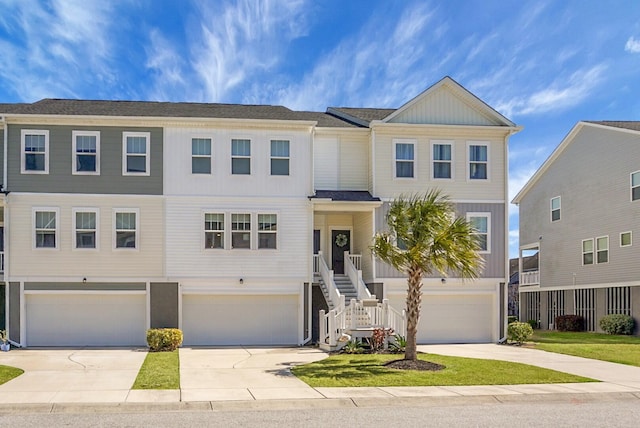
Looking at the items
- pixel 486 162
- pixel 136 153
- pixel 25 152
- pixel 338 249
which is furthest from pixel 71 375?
pixel 486 162

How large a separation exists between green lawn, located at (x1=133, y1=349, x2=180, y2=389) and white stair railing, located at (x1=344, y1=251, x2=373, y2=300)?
683 centimetres

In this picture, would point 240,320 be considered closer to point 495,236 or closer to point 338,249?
point 338,249

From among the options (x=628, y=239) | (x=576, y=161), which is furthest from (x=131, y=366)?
(x=576, y=161)

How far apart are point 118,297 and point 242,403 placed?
1323 centimetres

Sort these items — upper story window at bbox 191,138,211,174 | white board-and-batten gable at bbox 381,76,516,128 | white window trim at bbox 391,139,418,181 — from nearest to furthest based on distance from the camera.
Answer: upper story window at bbox 191,138,211,174 < white window trim at bbox 391,139,418,181 < white board-and-batten gable at bbox 381,76,516,128

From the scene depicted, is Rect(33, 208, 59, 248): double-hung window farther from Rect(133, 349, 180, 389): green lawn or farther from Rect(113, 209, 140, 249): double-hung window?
Rect(133, 349, 180, 389): green lawn

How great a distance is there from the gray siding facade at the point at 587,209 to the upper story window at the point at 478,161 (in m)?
8.96

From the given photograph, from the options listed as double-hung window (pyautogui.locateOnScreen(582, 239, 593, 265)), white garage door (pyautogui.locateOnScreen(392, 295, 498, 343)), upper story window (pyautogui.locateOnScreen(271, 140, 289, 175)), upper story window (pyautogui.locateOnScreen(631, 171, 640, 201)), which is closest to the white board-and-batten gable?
upper story window (pyautogui.locateOnScreen(271, 140, 289, 175))

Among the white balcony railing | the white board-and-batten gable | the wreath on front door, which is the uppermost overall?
the white board-and-batten gable

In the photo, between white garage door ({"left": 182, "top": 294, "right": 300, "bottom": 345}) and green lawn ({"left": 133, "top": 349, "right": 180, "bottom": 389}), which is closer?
green lawn ({"left": 133, "top": 349, "right": 180, "bottom": 389})

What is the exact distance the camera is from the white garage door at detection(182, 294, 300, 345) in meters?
25.0

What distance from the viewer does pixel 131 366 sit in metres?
18.2

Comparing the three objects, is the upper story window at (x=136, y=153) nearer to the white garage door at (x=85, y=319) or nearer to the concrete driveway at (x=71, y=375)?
the white garage door at (x=85, y=319)

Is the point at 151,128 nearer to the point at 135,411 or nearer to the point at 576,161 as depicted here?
the point at 135,411
